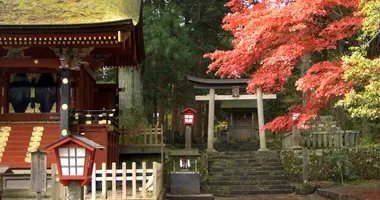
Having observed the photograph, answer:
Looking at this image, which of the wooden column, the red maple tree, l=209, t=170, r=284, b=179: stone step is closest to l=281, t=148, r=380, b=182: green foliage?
l=209, t=170, r=284, b=179: stone step

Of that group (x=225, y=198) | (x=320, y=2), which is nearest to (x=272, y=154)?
(x=225, y=198)

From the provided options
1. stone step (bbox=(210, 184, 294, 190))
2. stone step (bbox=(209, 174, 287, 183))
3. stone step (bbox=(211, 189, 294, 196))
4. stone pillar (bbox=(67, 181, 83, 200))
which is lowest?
stone step (bbox=(211, 189, 294, 196))

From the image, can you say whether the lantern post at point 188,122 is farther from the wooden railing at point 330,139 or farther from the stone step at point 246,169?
the wooden railing at point 330,139

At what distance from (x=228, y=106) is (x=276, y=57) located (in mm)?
16763

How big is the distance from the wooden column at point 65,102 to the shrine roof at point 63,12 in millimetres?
1460

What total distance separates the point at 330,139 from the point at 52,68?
10.8m

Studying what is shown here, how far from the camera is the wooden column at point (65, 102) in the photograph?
1188 centimetres

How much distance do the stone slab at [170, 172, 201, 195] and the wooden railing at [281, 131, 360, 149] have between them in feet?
17.5

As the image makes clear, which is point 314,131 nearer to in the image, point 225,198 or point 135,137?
point 225,198

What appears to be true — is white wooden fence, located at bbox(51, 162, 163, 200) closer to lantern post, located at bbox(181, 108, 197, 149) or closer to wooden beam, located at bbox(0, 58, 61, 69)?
wooden beam, located at bbox(0, 58, 61, 69)

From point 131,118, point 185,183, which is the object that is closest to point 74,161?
point 185,183

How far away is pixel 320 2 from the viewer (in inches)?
368

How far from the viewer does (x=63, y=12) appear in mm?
11914

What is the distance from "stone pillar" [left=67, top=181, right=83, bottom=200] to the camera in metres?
6.72
